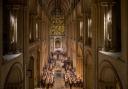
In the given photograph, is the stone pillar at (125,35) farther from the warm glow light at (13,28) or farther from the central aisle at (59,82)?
the central aisle at (59,82)

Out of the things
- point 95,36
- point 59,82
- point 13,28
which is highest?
point 13,28

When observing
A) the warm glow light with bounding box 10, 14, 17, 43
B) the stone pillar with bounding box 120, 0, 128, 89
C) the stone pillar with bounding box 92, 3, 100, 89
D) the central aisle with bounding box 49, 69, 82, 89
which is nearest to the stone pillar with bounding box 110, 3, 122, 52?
the stone pillar with bounding box 92, 3, 100, 89

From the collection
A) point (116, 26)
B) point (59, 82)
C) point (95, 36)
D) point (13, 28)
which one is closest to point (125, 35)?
point (116, 26)

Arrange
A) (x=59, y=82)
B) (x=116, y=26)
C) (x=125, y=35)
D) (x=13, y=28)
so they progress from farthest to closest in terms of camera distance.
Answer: (x=59, y=82)
(x=116, y=26)
(x=13, y=28)
(x=125, y=35)

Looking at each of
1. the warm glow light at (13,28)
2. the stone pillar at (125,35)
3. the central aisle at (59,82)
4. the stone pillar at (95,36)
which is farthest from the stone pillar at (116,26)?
the central aisle at (59,82)

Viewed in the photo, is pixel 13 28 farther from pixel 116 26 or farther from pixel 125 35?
pixel 125 35

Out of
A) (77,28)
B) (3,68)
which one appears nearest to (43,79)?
(77,28)

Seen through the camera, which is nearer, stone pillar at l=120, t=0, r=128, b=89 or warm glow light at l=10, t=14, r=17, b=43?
stone pillar at l=120, t=0, r=128, b=89

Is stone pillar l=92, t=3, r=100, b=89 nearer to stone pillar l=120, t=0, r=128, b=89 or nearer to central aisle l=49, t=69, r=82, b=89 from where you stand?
stone pillar l=120, t=0, r=128, b=89

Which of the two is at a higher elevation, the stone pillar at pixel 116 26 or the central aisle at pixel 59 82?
the stone pillar at pixel 116 26

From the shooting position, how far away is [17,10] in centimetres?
1567

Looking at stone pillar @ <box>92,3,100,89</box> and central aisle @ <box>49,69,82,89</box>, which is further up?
stone pillar @ <box>92,3,100,89</box>

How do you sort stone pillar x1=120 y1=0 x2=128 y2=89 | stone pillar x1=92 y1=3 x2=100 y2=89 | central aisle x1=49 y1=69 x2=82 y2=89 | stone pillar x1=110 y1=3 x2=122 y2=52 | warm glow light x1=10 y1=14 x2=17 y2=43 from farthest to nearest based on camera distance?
central aisle x1=49 y1=69 x2=82 y2=89, stone pillar x1=92 y1=3 x2=100 y2=89, stone pillar x1=110 y1=3 x2=122 y2=52, warm glow light x1=10 y1=14 x2=17 y2=43, stone pillar x1=120 y1=0 x2=128 y2=89

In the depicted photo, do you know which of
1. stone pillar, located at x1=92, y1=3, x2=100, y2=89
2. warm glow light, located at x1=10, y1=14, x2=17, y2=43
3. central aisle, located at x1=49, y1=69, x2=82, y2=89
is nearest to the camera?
warm glow light, located at x1=10, y1=14, x2=17, y2=43
